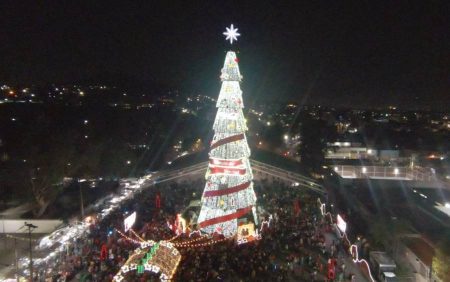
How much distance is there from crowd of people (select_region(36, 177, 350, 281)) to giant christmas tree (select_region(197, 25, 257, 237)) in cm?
110

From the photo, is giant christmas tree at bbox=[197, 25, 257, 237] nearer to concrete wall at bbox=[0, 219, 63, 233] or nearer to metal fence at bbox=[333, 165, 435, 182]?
concrete wall at bbox=[0, 219, 63, 233]

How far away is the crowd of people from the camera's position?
1228 centimetres

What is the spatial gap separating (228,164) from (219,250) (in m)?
3.24

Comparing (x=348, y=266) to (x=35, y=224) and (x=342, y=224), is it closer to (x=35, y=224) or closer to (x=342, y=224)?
(x=342, y=224)

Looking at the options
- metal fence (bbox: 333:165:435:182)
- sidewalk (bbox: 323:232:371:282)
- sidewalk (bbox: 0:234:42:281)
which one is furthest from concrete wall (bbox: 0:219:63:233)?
metal fence (bbox: 333:165:435:182)

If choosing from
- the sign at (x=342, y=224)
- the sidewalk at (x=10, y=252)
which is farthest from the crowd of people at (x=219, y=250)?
the sidewalk at (x=10, y=252)

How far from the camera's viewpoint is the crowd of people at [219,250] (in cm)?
1228

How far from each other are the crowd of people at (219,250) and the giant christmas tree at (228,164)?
110 cm

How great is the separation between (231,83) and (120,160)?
13968mm

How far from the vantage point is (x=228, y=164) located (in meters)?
15.0

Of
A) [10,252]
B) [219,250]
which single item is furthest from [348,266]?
[10,252]

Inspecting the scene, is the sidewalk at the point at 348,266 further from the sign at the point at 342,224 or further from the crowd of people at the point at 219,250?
the sign at the point at 342,224

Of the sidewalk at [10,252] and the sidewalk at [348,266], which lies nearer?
the sidewalk at [348,266]

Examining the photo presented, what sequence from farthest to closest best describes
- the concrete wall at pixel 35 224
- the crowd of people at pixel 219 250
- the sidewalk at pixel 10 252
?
the concrete wall at pixel 35 224
the sidewalk at pixel 10 252
the crowd of people at pixel 219 250
